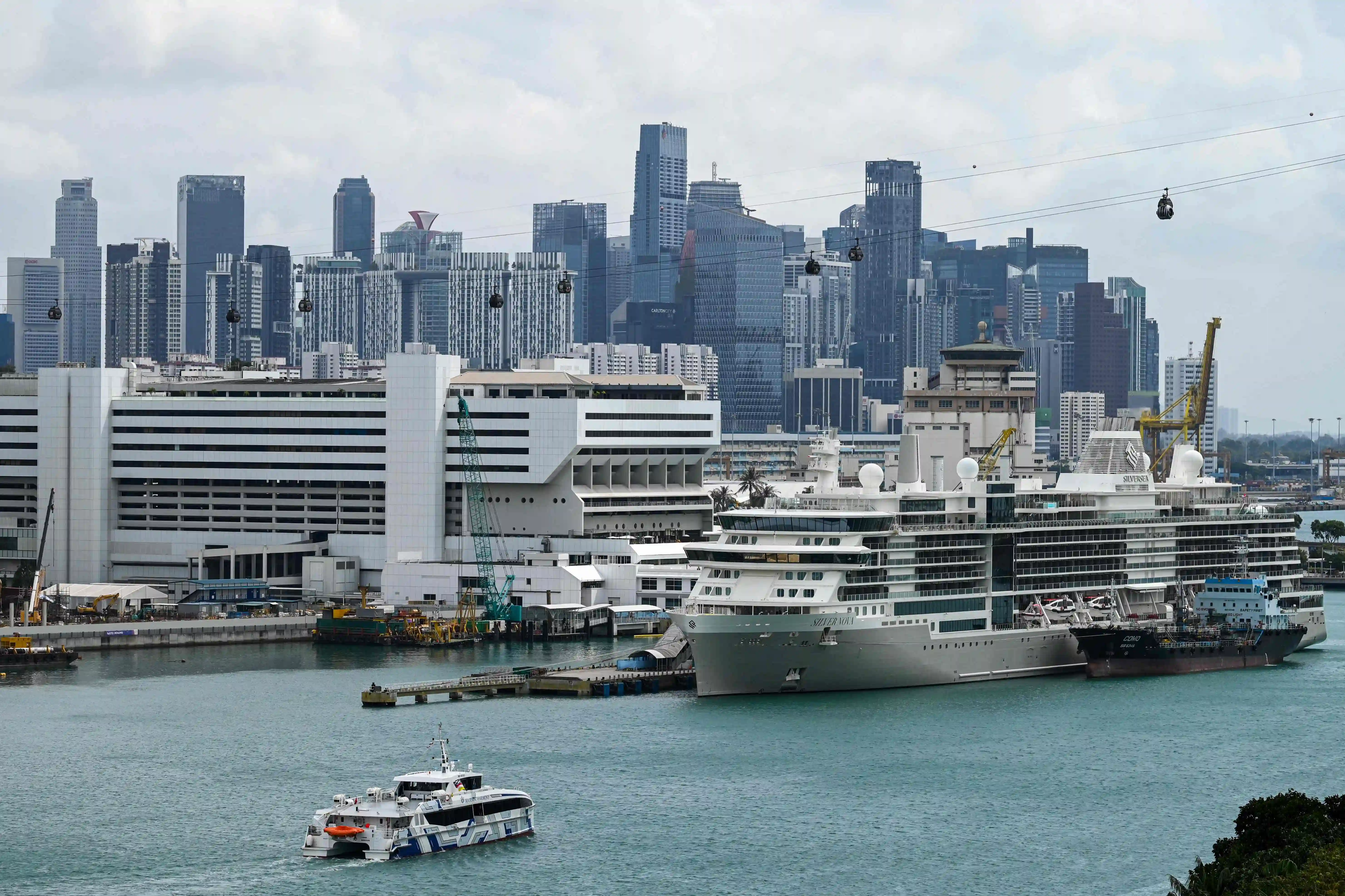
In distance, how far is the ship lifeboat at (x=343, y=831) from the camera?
4116 centimetres

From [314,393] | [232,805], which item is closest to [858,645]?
[232,805]

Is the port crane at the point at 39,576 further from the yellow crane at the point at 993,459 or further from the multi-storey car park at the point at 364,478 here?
the yellow crane at the point at 993,459

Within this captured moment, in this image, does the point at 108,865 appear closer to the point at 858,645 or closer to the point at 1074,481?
the point at 858,645

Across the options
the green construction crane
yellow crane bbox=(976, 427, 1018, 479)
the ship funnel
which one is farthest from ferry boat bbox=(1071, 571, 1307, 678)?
the green construction crane

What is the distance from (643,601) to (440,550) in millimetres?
8538

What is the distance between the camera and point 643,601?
8288cm

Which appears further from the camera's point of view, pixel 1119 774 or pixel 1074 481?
pixel 1074 481

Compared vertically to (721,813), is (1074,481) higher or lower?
higher

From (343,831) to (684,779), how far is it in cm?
924

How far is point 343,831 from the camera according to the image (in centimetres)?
4125

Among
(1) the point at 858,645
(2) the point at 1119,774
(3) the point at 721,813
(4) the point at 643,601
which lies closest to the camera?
(3) the point at 721,813

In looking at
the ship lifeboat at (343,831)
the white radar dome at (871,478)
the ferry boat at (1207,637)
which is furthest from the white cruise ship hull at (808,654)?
the ship lifeboat at (343,831)

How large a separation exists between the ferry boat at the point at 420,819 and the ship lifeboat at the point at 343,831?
11 mm

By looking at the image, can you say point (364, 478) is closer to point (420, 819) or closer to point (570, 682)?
point (570, 682)
